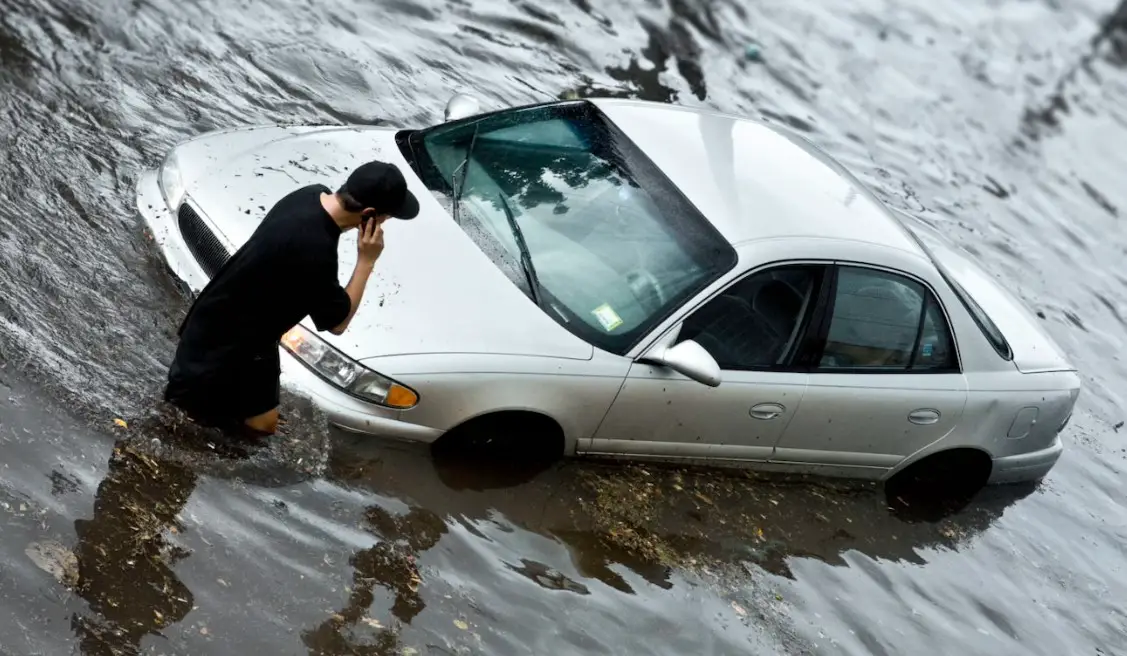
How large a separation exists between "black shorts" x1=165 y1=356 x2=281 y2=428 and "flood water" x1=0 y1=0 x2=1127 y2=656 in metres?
0.50

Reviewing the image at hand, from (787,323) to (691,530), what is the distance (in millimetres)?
1200

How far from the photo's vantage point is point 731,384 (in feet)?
19.7

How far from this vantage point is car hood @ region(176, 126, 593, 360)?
17.7ft

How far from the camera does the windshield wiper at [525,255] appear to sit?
18.8 ft

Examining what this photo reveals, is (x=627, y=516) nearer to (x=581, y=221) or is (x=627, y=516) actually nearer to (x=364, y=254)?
(x=581, y=221)

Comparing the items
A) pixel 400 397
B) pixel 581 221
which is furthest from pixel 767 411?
pixel 400 397

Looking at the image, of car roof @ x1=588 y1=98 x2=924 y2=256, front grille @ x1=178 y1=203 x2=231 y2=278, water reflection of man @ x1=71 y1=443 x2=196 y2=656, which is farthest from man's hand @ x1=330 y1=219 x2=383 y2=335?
car roof @ x1=588 y1=98 x2=924 y2=256

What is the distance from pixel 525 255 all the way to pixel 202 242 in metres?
1.58

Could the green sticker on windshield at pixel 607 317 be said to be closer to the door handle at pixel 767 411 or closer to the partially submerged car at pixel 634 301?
the partially submerged car at pixel 634 301

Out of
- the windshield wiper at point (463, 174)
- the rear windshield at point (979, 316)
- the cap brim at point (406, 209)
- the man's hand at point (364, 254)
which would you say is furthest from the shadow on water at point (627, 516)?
the cap brim at point (406, 209)

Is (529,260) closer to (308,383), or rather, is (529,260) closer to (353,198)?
(308,383)

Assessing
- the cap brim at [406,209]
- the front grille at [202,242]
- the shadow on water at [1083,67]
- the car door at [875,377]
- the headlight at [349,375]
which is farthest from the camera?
the shadow on water at [1083,67]

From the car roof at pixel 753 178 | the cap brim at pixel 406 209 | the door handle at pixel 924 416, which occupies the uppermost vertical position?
the car roof at pixel 753 178

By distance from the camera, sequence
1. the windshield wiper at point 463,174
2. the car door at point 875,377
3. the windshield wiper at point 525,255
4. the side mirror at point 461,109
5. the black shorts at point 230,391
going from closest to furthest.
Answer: the black shorts at point 230,391 → the windshield wiper at point 525,255 → the windshield wiper at point 463,174 → the car door at point 875,377 → the side mirror at point 461,109
